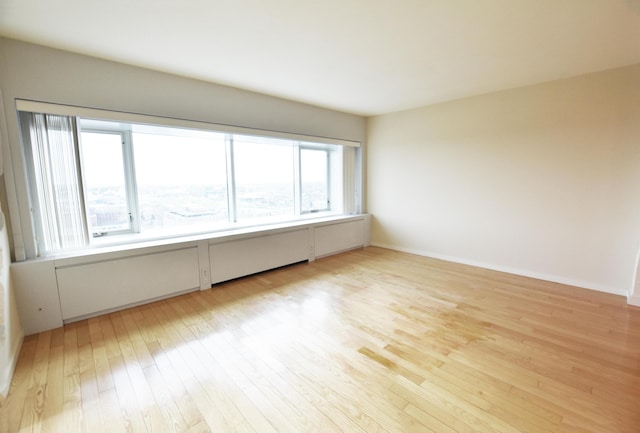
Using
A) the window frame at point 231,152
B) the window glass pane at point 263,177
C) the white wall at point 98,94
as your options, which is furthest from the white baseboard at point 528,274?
the white wall at point 98,94

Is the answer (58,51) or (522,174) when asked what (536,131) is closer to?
(522,174)

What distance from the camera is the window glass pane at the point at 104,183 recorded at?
3.07m

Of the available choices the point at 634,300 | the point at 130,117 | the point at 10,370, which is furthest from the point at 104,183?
the point at 634,300

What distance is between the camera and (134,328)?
264 centimetres

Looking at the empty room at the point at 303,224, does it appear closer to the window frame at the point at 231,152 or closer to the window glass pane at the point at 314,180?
the window frame at the point at 231,152

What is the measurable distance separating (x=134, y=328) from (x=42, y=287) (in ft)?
2.98

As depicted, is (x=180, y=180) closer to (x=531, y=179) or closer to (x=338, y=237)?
(x=338, y=237)

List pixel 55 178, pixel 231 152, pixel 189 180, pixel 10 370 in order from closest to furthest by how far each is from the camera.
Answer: pixel 10 370
pixel 55 178
pixel 189 180
pixel 231 152

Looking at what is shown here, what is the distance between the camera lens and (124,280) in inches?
116

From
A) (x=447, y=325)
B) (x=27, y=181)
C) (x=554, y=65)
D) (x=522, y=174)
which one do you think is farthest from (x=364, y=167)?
(x=27, y=181)

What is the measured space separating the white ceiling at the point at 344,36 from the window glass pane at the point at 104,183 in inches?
37.5

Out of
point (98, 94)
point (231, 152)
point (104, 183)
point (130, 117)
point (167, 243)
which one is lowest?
→ point (167, 243)

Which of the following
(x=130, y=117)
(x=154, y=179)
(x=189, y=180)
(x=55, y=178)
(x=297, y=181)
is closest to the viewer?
(x=55, y=178)

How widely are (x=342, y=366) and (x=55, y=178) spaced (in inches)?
130
